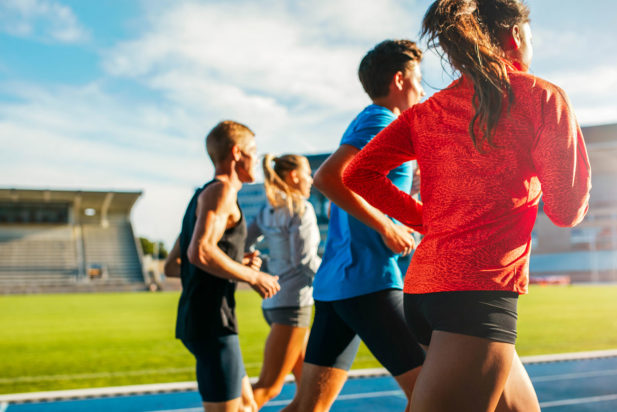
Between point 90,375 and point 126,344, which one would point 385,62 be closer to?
point 90,375

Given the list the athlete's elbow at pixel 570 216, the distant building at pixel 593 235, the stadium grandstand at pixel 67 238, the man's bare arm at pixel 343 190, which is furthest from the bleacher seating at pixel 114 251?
the athlete's elbow at pixel 570 216

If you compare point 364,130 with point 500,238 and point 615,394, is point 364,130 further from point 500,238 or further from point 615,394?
point 615,394

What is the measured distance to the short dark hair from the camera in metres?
2.31

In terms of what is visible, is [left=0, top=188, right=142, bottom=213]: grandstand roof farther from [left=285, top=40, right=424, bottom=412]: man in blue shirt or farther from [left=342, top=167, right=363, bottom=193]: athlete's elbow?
[left=342, top=167, right=363, bottom=193]: athlete's elbow

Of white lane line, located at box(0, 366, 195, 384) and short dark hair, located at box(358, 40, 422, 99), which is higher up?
short dark hair, located at box(358, 40, 422, 99)

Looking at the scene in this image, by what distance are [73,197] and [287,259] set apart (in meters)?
46.0

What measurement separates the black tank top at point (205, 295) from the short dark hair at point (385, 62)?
2.60 ft

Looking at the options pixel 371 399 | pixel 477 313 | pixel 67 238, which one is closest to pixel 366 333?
pixel 477 313

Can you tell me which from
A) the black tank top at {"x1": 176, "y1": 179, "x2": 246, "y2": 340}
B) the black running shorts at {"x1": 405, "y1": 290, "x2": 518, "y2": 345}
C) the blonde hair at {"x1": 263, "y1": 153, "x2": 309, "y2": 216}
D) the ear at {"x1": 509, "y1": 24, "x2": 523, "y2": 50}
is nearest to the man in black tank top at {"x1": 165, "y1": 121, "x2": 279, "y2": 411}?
the black tank top at {"x1": 176, "y1": 179, "x2": 246, "y2": 340}

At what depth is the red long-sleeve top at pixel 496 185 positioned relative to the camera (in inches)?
54.5

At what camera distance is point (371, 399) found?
477cm

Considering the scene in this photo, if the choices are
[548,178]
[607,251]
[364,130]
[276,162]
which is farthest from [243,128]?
[607,251]

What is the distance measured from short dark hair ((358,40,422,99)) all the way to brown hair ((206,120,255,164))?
0.65m

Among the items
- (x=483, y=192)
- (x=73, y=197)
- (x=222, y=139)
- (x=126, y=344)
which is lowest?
(x=126, y=344)
